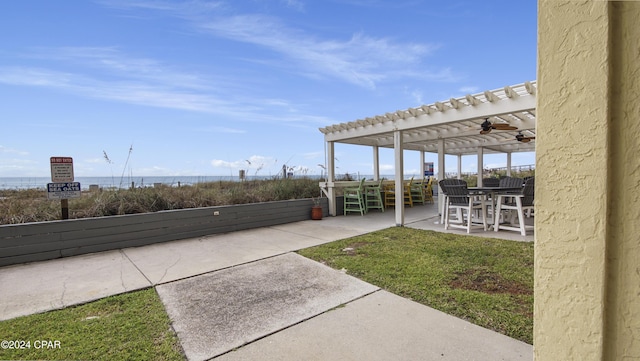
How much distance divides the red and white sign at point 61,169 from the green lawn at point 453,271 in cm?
414

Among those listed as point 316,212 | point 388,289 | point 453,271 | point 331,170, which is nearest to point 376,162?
point 331,170

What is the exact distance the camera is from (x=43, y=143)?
7.55 meters

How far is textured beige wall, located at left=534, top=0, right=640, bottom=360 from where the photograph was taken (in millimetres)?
802

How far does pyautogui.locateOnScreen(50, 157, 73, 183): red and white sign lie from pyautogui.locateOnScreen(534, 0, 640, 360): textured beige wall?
621 cm

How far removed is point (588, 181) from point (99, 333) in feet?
10.3

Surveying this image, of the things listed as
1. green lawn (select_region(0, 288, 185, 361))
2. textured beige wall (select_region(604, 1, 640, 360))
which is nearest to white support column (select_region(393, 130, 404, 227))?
green lawn (select_region(0, 288, 185, 361))

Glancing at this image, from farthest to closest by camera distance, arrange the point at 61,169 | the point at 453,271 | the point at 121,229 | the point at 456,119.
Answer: the point at 456,119 < the point at 121,229 < the point at 61,169 < the point at 453,271

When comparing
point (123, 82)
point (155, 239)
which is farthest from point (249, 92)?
point (155, 239)

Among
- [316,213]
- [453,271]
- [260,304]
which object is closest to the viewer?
[260,304]

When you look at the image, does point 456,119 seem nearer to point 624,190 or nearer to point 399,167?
point 399,167

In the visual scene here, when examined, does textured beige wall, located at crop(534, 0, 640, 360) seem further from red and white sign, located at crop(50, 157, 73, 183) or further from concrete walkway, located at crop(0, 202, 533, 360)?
red and white sign, located at crop(50, 157, 73, 183)

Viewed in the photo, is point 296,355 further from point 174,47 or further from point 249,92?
point 249,92

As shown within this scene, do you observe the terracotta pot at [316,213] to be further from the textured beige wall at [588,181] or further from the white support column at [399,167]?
the textured beige wall at [588,181]

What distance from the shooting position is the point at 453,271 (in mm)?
3398
